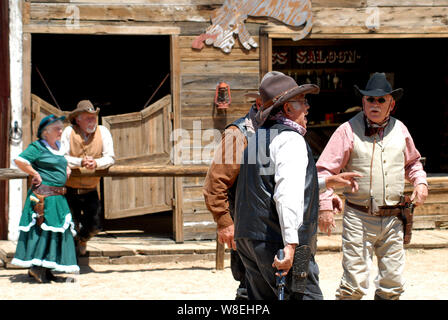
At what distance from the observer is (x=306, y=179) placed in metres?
3.62

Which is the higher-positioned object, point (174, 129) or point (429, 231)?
point (174, 129)

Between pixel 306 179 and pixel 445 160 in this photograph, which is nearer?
pixel 306 179

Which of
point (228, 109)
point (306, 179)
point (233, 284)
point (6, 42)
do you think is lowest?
point (233, 284)

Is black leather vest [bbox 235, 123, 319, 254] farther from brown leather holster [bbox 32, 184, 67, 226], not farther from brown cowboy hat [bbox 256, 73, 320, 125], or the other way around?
brown leather holster [bbox 32, 184, 67, 226]

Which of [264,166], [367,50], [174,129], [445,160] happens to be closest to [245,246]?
[264,166]

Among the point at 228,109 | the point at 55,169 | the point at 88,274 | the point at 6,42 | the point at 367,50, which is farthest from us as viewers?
the point at 367,50

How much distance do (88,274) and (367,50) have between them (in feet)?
23.4

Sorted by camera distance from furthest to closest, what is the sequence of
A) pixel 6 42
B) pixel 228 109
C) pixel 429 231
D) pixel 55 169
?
1. pixel 429 231
2. pixel 228 109
3. pixel 6 42
4. pixel 55 169

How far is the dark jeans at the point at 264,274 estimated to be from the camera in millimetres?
3600

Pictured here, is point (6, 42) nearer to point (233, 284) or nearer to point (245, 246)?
point (233, 284)

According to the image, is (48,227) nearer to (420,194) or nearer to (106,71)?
(420,194)

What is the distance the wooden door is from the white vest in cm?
431

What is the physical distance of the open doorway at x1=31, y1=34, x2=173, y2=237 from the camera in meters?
11.9

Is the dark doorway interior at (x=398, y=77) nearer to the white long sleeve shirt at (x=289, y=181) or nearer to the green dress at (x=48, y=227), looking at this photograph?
the green dress at (x=48, y=227)
